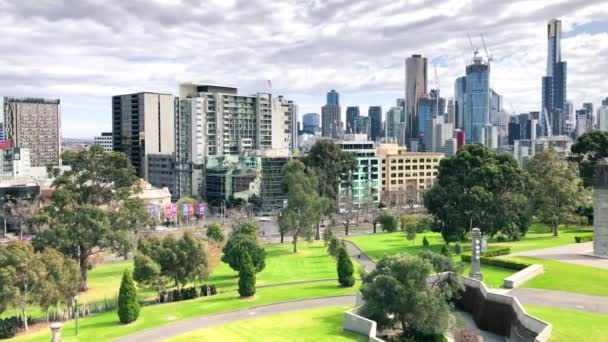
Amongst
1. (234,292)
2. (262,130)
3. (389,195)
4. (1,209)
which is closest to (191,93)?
(262,130)

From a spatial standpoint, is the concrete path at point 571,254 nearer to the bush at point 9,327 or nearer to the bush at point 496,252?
the bush at point 496,252

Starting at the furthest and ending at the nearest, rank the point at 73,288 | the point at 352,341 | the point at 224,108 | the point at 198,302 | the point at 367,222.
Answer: the point at 224,108, the point at 367,222, the point at 198,302, the point at 73,288, the point at 352,341

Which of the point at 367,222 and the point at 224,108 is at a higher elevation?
the point at 224,108

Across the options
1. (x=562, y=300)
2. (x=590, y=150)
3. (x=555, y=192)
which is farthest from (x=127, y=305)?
(x=590, y=150)

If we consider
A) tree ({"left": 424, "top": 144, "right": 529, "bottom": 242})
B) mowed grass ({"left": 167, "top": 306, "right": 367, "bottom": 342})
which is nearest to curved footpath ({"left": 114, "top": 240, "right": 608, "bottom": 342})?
mowed grass ({"left": 167, "top": 306, "right": 367, "bottom": 342})

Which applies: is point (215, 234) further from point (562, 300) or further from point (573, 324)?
point (573, 324)

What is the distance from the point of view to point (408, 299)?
37.2 meters

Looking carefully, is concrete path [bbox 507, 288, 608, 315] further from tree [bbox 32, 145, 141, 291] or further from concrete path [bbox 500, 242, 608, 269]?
tree [bbox 32, 145, 141, 291]

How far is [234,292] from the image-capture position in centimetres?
5341

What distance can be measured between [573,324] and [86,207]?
45.5m

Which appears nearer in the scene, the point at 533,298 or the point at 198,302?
the point at 533,298

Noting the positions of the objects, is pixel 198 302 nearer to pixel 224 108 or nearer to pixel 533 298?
pixel 533 298

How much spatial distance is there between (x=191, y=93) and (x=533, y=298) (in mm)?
142895

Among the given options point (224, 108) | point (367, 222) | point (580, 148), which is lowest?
point (367, 222)
